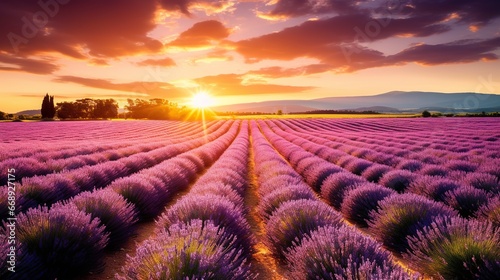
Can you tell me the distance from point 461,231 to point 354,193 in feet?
7.88

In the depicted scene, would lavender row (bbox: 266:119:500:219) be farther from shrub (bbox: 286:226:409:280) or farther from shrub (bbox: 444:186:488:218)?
shrub (bbox: 286:226:409:280)

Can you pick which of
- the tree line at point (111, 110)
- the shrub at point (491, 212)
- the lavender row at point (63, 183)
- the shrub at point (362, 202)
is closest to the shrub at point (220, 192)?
the shrub at point (362, 202)

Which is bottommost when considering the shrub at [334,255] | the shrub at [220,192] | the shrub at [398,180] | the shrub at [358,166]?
the shrub at [358,166]

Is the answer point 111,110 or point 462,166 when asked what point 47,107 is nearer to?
point 111,110

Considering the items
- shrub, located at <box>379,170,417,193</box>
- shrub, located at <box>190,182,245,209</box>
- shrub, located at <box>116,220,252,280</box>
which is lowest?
shrub, located at <box>379,170,417,193</box>

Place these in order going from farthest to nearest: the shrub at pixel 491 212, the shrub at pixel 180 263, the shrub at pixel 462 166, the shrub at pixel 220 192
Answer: the shrub at pixel 462 166 < the shrub at pixel 220 192 < the shrub at pixel 491 212 < the shrub at pixel 180 263

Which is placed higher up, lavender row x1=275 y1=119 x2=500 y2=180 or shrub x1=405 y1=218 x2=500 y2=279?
shrub x1=405 y1=218 x2=500 y2=279

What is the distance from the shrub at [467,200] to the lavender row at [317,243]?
246cm

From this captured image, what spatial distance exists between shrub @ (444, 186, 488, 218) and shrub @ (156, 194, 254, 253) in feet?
12.1

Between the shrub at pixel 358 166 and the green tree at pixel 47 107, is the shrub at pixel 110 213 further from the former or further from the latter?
the green tree at pixel 47 107

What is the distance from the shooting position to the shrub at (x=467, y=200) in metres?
4.96

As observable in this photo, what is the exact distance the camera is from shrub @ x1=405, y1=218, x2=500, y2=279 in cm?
259

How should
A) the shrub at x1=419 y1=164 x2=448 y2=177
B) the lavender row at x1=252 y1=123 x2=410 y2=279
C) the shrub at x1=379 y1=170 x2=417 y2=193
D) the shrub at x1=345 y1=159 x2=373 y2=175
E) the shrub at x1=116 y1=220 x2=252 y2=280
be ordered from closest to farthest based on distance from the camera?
1. the shrub at x1=116 y1=220 x2=252 y2=280
2. the lavender row at x1=252 y1=123 x2=410 y2=279
3. the shrub at x1=379 y1=170 x2=417 y2=193
4. the shrub at x1=419 y1=164 x2=448 y2=177
5. the shrub at x1=345 y1=159 x2=373 y2=175

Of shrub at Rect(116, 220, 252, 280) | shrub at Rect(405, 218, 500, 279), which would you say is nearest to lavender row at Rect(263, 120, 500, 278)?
shrub at Rect(405, 218, 500, 279)
